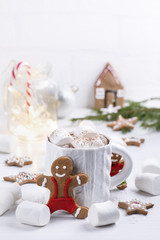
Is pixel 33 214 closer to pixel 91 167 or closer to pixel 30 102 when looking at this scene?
pixel 91 167

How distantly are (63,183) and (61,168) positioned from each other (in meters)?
0.03

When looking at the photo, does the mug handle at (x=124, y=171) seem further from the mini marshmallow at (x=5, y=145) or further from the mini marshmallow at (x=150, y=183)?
the mini marshmallow at (x=5, y=145)

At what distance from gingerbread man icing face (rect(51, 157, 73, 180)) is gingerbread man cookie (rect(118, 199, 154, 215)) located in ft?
0.46

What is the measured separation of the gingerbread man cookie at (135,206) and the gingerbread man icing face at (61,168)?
142 millimetres

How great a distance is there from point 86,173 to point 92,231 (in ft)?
→ 0.37

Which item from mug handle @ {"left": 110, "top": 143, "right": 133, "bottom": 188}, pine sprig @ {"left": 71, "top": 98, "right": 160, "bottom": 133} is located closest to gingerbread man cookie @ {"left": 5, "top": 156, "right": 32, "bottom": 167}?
mug handle @ {"left": 110, "top": 143, "right": 133, "bottom": 188}

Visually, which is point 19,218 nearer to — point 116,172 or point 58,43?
point 116,172

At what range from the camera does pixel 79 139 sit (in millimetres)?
740

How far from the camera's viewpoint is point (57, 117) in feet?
5.41

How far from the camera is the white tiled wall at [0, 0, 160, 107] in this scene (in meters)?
1.75

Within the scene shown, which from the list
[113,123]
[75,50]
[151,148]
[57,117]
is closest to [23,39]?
[75,50]

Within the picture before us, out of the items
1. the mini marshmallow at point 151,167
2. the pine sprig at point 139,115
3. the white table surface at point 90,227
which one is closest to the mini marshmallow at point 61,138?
the white table surface at point 90,227

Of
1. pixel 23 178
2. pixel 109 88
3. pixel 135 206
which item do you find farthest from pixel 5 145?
pixel 109 88

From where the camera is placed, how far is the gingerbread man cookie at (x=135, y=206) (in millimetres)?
718
